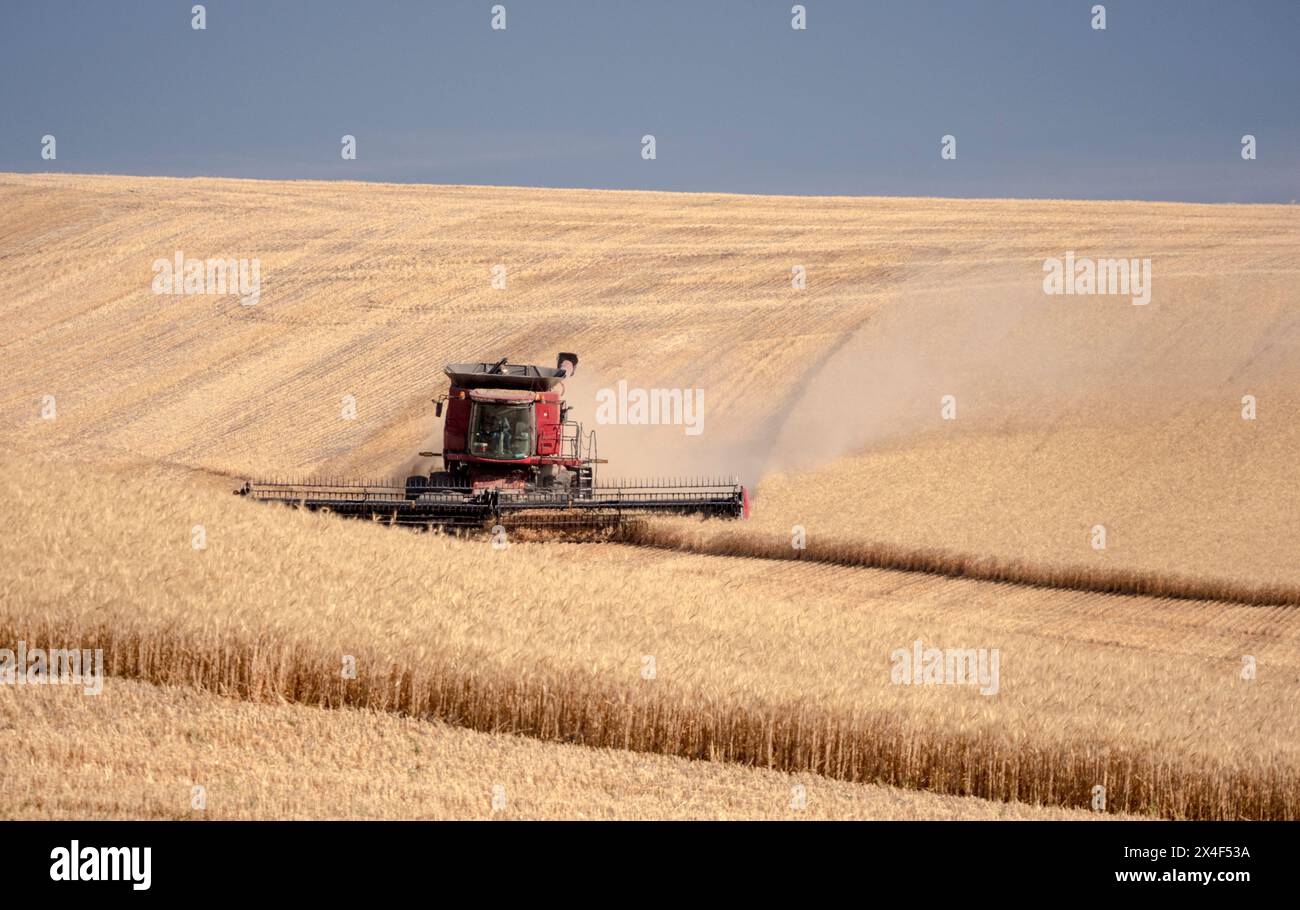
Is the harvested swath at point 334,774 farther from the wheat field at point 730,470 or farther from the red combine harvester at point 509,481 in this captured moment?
the red combine harvester at point 509,481

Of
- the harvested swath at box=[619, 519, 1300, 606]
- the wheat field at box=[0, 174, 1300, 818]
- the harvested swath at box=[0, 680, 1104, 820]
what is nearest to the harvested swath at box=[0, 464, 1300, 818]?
the wheat field at box=[0, 174, 1300, 818]

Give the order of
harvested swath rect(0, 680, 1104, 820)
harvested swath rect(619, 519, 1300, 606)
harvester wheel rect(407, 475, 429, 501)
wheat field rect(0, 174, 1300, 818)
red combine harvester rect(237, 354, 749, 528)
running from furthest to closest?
harvester wheel rect(407, 475, 429, 501)
red combine harvester rect(237, 354, 749, 528)
harvested swath rect(619, 519, 1300, 606)
wheat field rect(0, 174, 1300, 818)
harvested swath rect(0, 680, 1104, 820)

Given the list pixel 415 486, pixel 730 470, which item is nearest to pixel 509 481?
pixel 415 486

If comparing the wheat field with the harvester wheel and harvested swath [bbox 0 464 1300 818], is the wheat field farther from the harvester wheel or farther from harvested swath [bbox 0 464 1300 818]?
the harvester wheel

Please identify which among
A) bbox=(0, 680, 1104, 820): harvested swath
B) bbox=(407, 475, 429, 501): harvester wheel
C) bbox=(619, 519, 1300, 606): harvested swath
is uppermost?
bbox=(407, 475, 429, 501): harvester wheel

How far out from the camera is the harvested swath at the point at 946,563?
704 inches

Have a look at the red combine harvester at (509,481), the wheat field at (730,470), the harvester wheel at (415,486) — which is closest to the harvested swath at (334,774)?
the wheat field at (730,470)

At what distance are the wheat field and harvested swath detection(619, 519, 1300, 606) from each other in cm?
6

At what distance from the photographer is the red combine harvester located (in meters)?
20.0

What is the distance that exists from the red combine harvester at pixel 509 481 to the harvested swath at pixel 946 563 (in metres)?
0.50

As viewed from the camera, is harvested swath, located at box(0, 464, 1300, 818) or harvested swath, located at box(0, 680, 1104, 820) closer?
harvested swath, located at box(0, 680, 1104, 820)

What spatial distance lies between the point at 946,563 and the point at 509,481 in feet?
21.9

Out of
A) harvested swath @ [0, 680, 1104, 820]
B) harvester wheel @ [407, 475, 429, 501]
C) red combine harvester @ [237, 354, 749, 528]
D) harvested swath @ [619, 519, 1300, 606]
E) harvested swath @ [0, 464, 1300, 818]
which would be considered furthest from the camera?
harvester wheel @ [407, 475, 429, 501]
